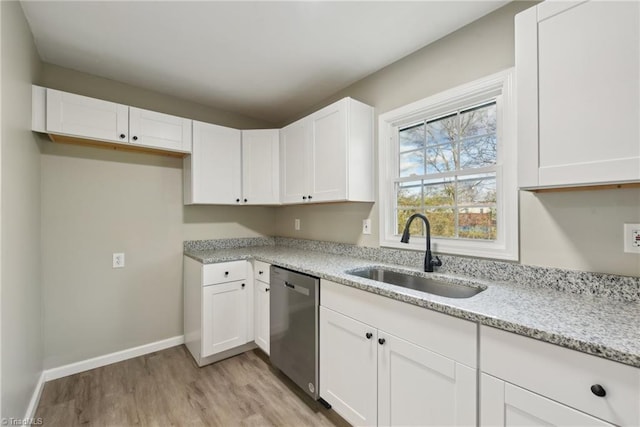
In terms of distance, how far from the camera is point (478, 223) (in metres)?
1.75

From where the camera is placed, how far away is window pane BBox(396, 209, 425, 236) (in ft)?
6.65

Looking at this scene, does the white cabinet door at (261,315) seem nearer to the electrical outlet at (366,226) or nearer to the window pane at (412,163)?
the electrical outlet at (366,226)

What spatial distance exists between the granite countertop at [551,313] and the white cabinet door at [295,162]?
117 centimetres

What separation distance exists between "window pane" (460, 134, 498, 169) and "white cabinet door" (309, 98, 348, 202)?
31.7 inches

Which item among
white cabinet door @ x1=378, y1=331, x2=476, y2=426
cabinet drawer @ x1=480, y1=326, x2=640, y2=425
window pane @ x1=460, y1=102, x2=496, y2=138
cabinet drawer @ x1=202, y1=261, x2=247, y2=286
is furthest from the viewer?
cabinet drawer @ x1=202, y1=261, x2=247, y2=286

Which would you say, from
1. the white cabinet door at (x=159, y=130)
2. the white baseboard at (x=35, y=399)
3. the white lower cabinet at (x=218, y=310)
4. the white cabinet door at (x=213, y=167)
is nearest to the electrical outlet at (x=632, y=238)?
the white lower cabinet at (x=218, y=310)

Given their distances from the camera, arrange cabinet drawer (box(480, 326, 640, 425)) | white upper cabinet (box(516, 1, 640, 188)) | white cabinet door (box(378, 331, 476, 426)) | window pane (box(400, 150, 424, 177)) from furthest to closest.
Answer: window pane (box(400, 150, 424, 177)) < white cabinet door (box(378, 331, 476, 426)) < white upper cabinet (box(516, 1, 640, 188)) < cabinet drawer (box(480, 326, 640, 425))

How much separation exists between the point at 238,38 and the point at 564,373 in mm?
2330

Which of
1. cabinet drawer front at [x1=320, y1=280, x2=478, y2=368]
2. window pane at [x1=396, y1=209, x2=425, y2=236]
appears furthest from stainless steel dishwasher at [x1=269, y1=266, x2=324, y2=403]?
window pane at [x1=396, y1=209, x2=425, y2=236]

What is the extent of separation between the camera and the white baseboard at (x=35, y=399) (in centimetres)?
170

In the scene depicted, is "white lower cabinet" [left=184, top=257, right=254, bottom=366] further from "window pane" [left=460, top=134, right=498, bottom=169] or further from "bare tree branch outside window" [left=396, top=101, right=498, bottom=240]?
"window pane" [left=460, top=134, right=498, bottom=169]

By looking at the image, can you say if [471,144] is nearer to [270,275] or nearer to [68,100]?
[270,275]

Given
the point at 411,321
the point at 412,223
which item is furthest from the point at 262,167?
the point at 411,321

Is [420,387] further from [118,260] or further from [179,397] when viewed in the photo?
[118,260]
